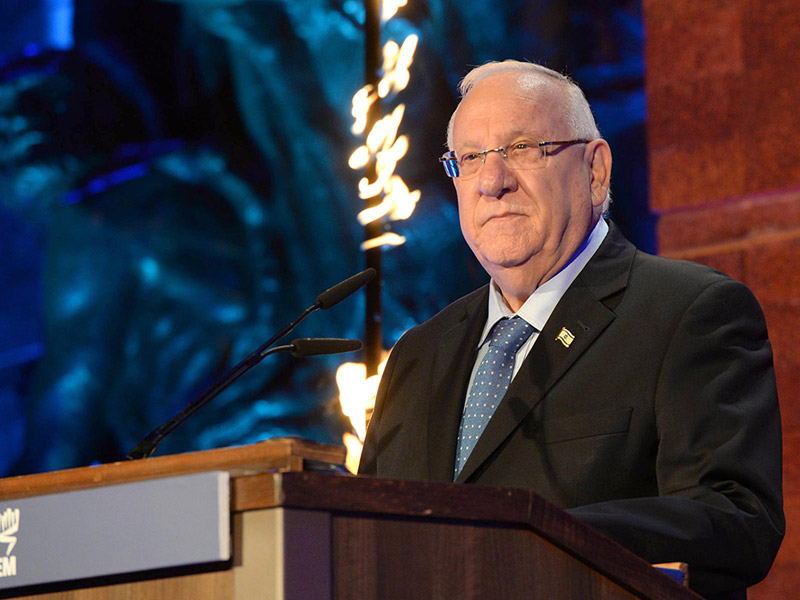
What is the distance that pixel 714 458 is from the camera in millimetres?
1689

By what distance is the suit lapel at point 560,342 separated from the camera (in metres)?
1.85

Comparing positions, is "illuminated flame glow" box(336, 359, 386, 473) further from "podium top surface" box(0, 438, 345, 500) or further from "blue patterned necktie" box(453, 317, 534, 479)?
"podium top surface" box(0, 438, 345, 500)

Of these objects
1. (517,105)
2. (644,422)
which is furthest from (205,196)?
(644,422)

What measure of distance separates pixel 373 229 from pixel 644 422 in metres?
2.90

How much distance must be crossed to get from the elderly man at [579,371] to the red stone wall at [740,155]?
4.78 feet

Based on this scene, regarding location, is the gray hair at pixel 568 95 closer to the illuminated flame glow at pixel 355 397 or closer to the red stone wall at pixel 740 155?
the red stone wall at pixel 740 155

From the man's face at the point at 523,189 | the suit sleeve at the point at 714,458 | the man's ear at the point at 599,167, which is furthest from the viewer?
the man's ear at the point at 599,167

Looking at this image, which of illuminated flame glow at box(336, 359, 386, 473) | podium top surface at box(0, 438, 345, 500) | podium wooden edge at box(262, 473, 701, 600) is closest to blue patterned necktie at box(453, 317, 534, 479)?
podium wooden edge at box(262, 473, 701, 600)

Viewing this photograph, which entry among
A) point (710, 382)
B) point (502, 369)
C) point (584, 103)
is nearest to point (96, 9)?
point (584, 103)

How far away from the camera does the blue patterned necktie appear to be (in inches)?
79.0

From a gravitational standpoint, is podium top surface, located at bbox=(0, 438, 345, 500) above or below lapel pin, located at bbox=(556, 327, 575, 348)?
below

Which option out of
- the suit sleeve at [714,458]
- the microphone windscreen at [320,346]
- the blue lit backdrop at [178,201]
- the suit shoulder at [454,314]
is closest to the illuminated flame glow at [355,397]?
the blue lit backdrop at [178,201]

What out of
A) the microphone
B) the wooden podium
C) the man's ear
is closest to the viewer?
the wooden podium

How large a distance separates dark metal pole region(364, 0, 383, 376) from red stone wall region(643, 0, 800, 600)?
118 cm
